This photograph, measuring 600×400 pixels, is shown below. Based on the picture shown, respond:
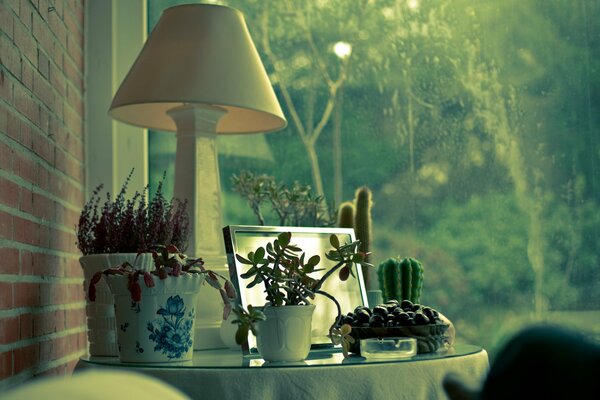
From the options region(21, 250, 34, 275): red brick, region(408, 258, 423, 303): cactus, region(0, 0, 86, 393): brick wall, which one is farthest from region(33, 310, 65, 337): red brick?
region(408, 258, 423, 303): cactus

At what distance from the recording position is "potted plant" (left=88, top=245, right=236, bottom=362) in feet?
5.33

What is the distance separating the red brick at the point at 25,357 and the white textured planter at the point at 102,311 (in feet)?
0.43

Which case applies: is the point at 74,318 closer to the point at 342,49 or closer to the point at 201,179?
the point at 201,179

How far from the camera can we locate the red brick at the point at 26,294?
69.2 inches

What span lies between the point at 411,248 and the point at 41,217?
1394mm

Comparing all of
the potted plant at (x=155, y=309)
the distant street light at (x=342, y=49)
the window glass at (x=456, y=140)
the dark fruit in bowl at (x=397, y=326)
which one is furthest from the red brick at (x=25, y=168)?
the distant street light at (x=342, y=49)

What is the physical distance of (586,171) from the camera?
9.67ft

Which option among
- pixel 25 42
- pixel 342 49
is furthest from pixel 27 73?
pixel 342 49

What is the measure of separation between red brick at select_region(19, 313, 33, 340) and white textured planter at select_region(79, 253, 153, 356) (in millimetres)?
130

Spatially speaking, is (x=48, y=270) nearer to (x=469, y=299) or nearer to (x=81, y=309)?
(x=81, y=309)

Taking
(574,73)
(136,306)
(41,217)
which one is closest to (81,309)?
(41,217)

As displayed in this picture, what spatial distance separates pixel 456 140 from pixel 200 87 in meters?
1.26

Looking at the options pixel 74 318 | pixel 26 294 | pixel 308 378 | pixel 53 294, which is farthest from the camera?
pixel 74 318

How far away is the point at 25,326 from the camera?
6.00 feet
